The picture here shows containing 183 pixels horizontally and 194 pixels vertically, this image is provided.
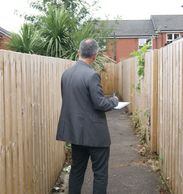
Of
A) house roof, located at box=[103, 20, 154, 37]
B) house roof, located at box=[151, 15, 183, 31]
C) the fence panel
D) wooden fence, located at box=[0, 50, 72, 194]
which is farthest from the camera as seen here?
house roof, located at box=[103, 20, 154, 37]

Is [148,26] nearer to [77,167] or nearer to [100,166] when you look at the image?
[77,167]

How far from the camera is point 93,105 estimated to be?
15.1ft

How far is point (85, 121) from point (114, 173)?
242 centimetres

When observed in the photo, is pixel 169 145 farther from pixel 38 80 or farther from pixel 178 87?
pixel 38 80

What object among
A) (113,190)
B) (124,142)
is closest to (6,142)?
(113,190)

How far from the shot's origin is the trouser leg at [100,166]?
4.77 metres

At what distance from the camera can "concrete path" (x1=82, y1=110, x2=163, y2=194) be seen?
5.93 metres

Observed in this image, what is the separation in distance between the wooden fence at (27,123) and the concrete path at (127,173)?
84cm

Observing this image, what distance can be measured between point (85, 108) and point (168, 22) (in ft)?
156

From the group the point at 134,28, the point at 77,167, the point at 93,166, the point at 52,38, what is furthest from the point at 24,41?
the point at 134,28

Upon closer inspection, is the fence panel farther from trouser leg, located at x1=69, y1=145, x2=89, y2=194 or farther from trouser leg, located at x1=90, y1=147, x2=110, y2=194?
trouser leg, located at x1=69, y1=145, x2=89, y2=194

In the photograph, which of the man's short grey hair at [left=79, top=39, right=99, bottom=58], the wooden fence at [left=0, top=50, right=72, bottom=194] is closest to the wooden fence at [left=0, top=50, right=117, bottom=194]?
the wooden fence at [left=0, top=50, right=72, bottom=194]

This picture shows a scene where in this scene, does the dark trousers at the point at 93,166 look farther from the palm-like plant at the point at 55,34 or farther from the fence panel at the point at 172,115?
the palm-like plant at the point at 55,34

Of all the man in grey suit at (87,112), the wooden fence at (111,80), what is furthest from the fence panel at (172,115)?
the wooden fence at (111,80)
